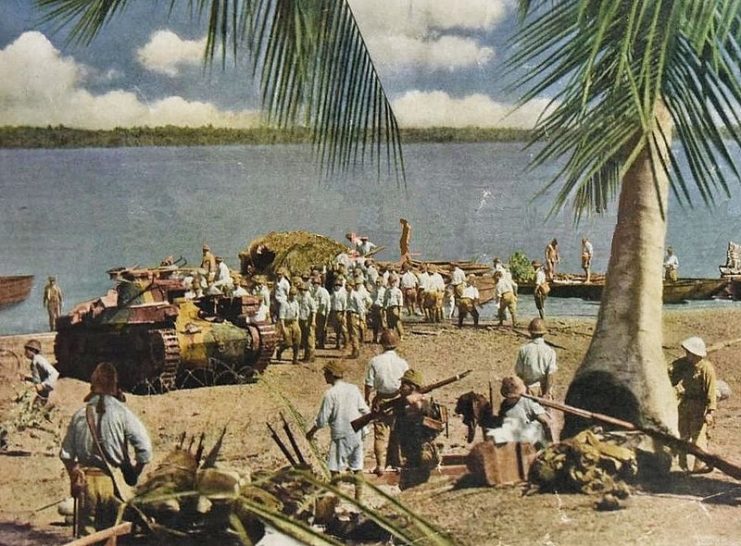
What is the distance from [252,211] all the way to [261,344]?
2.55 feet

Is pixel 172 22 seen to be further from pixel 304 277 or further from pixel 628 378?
pixel 628 378

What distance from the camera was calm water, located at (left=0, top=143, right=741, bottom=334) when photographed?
21.0 ft

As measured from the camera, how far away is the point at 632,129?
20.8 ft

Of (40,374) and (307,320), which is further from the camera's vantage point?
(307,320)

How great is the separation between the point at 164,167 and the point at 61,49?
85cm

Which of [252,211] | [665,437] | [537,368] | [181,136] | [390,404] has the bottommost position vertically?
[665,437]

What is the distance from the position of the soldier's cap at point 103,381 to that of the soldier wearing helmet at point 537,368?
7.46ft

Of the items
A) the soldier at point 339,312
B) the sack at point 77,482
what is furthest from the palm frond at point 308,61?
the sack at point 77,482

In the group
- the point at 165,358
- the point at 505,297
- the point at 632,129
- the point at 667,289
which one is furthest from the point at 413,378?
the point at 632,129

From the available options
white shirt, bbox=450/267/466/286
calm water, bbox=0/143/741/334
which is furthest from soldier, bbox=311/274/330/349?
white shirt, bbox=450/267/466/286

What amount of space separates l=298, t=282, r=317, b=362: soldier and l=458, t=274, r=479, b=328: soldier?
2.92ft

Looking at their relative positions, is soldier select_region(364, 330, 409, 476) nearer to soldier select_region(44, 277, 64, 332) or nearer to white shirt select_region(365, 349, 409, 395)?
white shirt select_region(365, 349, 409, 395)

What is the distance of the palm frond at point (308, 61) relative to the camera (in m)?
6.31

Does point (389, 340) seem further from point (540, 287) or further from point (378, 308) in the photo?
point (540, 287)
